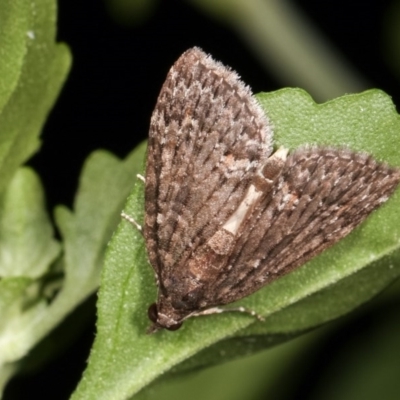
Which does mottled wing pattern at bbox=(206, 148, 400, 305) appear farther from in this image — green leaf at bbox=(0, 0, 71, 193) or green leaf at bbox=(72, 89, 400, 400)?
green leaf at bbox=(0, 0, 71, 193)

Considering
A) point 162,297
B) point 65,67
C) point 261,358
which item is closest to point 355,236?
point 162,297

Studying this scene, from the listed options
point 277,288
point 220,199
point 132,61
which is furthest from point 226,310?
point 132,61

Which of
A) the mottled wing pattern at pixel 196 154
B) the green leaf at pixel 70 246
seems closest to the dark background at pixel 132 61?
the green leaf at pixel 70 246

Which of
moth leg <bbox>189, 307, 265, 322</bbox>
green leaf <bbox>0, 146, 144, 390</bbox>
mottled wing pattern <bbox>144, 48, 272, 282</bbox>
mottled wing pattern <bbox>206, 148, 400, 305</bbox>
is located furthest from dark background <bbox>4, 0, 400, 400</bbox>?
moth leg <bbox>189, 307, 265, 322</bbox>

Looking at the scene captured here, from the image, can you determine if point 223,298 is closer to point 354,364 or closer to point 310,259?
point 310,259

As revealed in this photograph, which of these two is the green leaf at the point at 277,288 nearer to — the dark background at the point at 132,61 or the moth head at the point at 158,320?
the moth head at the point at 158,320

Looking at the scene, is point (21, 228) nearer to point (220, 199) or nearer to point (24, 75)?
point (24, 75)
